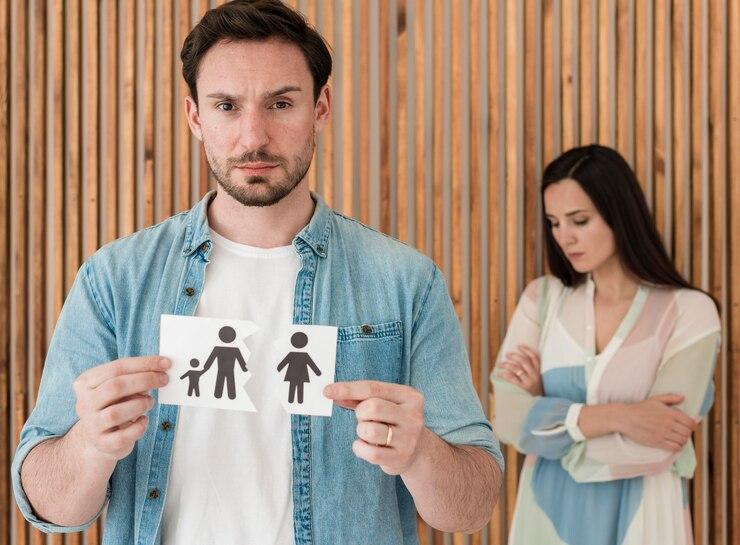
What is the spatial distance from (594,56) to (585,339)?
108cm

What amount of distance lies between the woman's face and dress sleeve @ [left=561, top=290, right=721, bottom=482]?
0.29 meters

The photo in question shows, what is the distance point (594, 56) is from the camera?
3.16 metres

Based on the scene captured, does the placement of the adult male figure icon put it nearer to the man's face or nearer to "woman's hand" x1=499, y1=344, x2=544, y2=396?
the man's face

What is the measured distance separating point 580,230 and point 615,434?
0.68 metres

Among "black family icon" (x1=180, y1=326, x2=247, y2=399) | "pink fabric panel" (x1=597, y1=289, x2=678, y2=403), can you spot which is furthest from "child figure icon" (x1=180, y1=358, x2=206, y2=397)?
"pink fabric panel" (x1=597, y1=289, x2=678, y2=403)

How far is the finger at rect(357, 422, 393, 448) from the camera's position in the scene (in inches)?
53.4

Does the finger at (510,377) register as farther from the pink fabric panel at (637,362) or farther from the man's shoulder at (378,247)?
the man's shoulder at (378,247)

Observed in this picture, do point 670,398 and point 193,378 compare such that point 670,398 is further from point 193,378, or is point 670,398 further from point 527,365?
point 193,378

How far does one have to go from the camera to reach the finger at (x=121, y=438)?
1.37 m

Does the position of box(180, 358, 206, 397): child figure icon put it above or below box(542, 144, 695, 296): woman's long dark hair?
below

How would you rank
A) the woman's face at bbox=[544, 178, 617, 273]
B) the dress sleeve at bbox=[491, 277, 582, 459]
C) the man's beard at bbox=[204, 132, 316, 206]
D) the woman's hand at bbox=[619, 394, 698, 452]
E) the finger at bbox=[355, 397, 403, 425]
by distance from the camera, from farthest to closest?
the woman's face at bbox=[544, 178, 617, 273]
the dress sleeve at bbox=[491, 277, 582, 459]
the woman's hand at bbox=[619, 394, 698, 452]
the man's beard at bbox=[204, 132, 316, 206]
the finger at bbox=[355, 397, 403, 425]

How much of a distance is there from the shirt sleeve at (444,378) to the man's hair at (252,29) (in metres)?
0.54

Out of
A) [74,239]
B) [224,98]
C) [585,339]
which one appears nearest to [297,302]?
[224,98]

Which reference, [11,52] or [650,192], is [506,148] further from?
[11,52]
